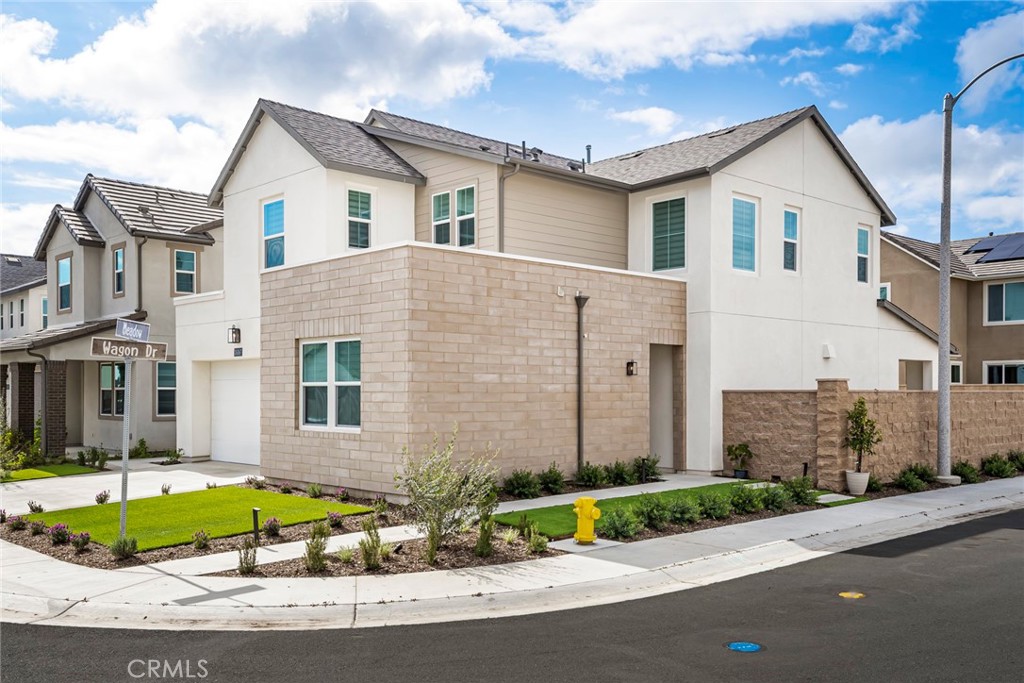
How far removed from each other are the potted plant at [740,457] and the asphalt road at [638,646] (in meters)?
8.56

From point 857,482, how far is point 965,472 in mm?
4416

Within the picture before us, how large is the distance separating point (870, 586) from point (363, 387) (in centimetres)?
864

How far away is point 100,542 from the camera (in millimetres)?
11000

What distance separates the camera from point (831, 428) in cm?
1608

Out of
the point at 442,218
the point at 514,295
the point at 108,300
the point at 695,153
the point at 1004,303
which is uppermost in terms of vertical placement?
the point at 695,153

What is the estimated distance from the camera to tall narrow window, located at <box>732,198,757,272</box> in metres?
19.0

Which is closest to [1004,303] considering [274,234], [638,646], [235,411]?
[274,234]

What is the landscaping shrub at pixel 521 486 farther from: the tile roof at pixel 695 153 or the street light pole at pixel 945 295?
the street light pole at pixel 945 295

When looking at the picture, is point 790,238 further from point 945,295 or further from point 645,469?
point 645,469

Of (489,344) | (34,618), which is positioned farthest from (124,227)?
(34,618)

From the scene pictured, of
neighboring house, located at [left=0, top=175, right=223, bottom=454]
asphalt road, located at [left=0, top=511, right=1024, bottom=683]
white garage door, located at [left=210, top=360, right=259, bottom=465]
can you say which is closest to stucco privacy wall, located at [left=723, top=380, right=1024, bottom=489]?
asphalt road, located at [left=0, top=511, right=1024, bottom=683]

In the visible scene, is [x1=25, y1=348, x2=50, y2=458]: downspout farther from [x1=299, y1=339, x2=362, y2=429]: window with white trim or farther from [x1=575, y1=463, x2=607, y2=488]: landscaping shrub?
[x1=575, y1=463, x2=607, y2=488]: landscaping shrub

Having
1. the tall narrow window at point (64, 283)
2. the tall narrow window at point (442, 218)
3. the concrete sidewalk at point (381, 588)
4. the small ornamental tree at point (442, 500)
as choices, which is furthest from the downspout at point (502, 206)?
the tall narrow window at point (64, 283)

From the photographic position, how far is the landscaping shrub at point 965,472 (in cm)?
Result: 1839
